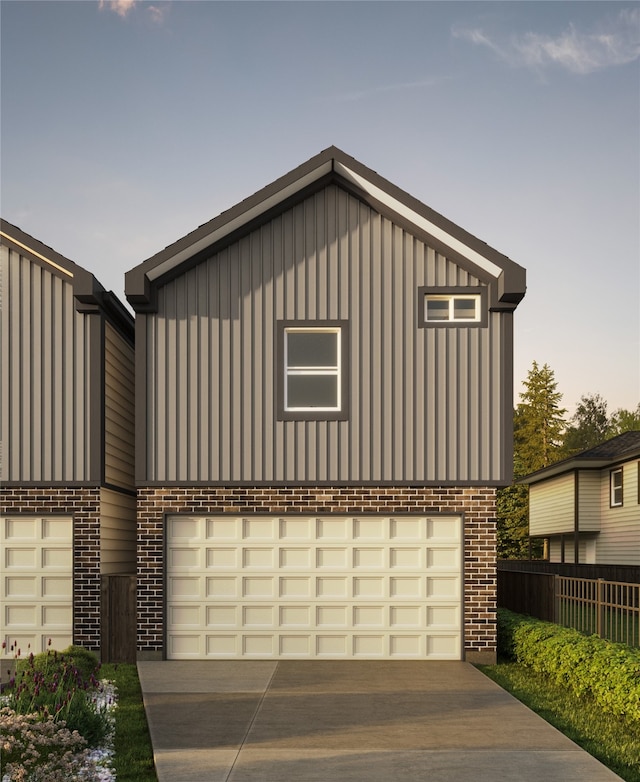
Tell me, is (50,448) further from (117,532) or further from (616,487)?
(616,487)

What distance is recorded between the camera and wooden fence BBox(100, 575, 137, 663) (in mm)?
14250

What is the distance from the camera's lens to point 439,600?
14438 millimetres

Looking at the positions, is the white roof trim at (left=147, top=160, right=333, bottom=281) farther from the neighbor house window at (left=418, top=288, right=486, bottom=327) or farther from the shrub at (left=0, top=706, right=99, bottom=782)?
the shrub at (left=0, top=706, right=99, bottom=782)

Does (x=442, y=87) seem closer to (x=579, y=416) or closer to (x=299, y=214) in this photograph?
(x=299, y=214)

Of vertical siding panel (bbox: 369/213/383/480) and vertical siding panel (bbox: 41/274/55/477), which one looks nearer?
vertical siding panel (bbox: 369/213/383/480)

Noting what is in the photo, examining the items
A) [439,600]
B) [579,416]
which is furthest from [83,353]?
[579,416]

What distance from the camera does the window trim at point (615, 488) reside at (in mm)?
29895

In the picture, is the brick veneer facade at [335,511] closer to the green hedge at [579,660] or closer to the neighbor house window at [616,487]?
the green hedge at [579,660]

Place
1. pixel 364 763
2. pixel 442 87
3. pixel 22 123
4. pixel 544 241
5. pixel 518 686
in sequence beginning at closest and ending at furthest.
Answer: pixel 364 763, pixel 518 686, pixel 442 87, pixel 22 123, pixel 544 241

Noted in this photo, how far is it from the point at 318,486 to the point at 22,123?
15.4m

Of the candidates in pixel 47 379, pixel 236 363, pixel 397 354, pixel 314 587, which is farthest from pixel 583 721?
pixel 47 379

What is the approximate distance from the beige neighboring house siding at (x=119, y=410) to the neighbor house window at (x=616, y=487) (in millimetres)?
18865

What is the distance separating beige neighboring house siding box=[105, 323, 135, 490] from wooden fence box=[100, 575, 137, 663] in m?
1.82

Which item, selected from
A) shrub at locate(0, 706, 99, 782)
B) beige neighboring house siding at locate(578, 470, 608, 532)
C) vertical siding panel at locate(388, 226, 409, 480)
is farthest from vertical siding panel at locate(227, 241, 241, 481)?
beige neighboring house siding at locate(578, 470, 608, 532)
